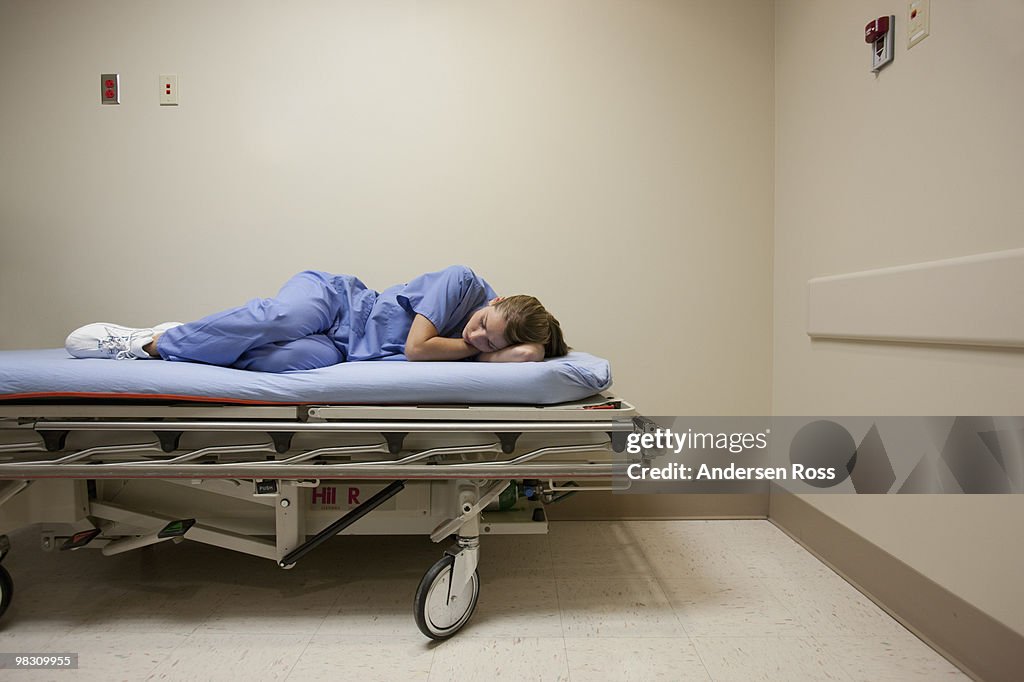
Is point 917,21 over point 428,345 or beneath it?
over

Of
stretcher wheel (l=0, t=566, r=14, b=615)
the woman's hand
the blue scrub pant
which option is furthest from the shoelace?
the woman's hand

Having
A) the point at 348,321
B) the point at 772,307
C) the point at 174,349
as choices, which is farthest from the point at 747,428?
the point at 174,349

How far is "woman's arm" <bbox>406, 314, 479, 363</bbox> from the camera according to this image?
191 centimetres

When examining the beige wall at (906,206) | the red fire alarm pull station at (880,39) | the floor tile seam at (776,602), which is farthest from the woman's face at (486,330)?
the red fire alarm pull station at (880,39)

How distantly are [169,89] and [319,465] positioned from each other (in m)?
2.03

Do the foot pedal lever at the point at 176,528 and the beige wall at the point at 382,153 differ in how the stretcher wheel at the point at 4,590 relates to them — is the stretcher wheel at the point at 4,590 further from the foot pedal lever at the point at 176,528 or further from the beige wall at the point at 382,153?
the beige wall at the point at 382,153

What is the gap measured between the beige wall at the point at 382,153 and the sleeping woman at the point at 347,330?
0.53 m

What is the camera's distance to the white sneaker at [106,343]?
179cm

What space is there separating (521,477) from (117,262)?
87.3 inches

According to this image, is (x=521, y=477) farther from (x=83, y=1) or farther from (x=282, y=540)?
(x=83, y=1)

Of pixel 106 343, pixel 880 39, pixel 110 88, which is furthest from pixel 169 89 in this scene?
pixel 880 39

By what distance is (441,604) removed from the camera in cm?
164

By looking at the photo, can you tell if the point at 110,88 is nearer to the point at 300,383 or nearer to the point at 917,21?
the point at 300,383

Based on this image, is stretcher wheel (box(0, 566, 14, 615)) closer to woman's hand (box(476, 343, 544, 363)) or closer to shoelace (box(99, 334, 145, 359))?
shoelace (box(99, 334, 145, 359))
